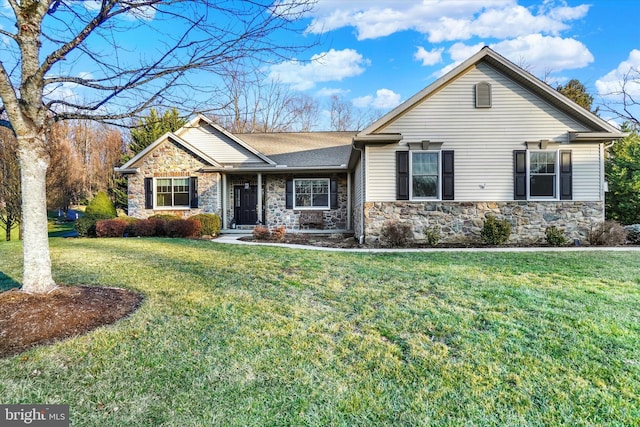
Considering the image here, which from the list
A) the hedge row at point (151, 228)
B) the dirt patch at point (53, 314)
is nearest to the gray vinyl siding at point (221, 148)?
the hedge row at point (151, 228)

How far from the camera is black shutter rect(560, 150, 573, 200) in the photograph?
1007 centimetres

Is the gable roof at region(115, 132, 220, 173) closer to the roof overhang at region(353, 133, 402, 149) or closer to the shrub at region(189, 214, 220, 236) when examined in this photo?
the shrub at region(189, 214, 220, 236)

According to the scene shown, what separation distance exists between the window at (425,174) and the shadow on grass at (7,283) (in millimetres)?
9554

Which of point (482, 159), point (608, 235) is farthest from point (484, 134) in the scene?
point (608, 235)

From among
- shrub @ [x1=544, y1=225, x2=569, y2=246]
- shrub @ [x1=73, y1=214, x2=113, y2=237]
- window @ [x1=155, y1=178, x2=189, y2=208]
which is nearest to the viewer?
shrub @ [x1=544, y1=225, x2=569, y2=246]

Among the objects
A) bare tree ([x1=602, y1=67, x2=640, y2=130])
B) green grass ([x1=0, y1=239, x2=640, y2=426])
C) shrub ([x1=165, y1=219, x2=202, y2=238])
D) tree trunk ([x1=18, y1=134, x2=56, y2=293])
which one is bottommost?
green grass ([x1=0, y1=239, x2=640, y2=426])

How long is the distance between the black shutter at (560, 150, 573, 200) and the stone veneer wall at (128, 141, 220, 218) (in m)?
12.7

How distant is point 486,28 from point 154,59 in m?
13.7

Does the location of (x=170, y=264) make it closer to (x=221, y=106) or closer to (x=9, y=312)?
(x=9, y=312)

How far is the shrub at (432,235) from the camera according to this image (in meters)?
9.84

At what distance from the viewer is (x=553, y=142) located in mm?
10102

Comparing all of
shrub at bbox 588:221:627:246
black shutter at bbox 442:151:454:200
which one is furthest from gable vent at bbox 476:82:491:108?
shrub at bbox 588:221:627:246

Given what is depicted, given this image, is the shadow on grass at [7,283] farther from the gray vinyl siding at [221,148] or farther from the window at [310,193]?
the window at [310,193]

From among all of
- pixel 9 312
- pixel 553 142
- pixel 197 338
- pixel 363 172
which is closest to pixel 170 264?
pixel 9 312
